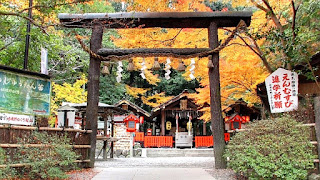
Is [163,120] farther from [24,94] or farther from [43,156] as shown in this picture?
[43,156]

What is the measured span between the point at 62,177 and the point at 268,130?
474 cm

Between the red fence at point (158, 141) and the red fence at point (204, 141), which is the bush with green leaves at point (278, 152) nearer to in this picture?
the red fence at point (158, 141)

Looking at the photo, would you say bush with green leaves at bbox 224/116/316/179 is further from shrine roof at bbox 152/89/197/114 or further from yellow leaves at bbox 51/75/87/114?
shrine roof at bbox 152/89/197/114

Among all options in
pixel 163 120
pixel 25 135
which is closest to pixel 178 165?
pixel 25 135

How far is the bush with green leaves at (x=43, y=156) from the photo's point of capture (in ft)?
21.7

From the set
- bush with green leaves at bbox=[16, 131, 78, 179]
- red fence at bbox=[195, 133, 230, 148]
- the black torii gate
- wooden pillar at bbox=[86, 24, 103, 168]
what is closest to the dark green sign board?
bush with green leaves at bbox=[16, 131, 78, 179]

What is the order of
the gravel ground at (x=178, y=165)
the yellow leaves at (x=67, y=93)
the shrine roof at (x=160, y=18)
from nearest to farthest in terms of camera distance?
1. the gravel ground at (x=178, y=165)
2. the shrine roof at (x=160, y=18)
3. the yellow leaves at (x=67, y=93)

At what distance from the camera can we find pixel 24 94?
24.7 ft

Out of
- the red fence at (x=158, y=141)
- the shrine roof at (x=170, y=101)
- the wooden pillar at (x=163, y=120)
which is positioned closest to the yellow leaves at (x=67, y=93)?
the shrine roof at (x=170, y=101)

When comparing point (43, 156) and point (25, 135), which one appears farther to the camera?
point (25, 135)

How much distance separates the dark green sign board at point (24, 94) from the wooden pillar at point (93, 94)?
82.5 inches

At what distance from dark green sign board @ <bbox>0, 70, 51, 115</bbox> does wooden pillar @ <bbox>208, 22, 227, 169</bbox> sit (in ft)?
16.9

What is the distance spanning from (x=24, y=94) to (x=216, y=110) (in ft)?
19.2

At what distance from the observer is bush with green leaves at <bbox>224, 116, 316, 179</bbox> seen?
19.9 feet
